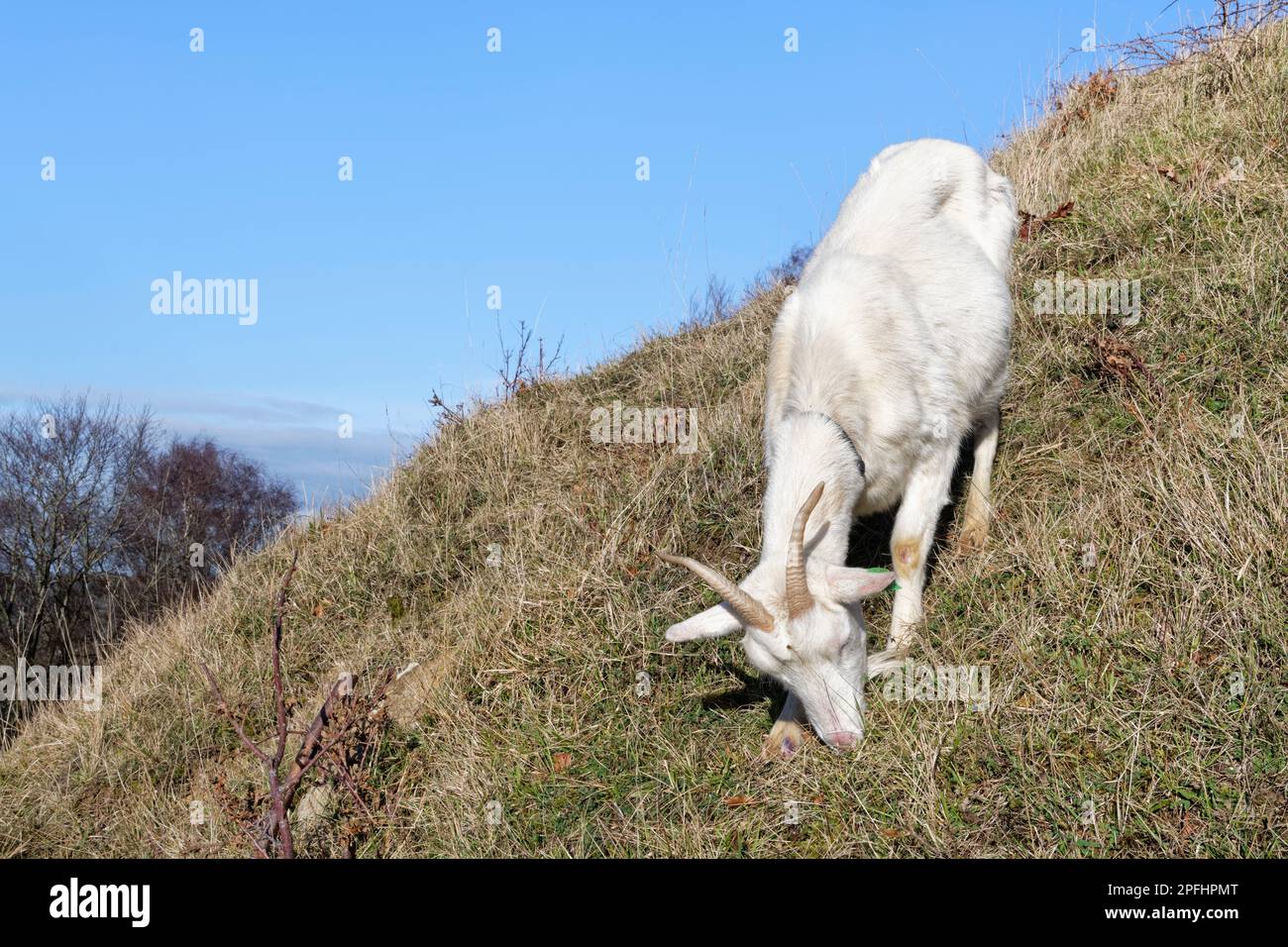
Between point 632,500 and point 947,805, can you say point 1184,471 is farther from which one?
point 632,500

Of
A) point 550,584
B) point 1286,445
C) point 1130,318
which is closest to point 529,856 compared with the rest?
point 550,584

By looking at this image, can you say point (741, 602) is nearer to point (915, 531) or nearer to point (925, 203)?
point (915, 531)

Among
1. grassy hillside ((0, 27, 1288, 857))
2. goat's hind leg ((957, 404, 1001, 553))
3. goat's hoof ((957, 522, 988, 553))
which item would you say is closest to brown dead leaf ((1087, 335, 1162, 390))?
grassy hillside ((0, 27, 1288, 857))

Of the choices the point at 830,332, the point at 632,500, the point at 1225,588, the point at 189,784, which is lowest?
the point at 189,784

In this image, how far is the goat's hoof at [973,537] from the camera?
18.3ft

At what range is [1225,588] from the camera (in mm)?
4344

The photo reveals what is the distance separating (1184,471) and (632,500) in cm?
297

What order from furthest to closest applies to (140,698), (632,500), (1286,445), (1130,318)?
1. (140,698)
2. (1130,318)
3. (632,500)
4. (1286,445)

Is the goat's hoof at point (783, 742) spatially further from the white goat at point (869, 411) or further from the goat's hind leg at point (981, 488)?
the goat's hind leg at point (981, 488)

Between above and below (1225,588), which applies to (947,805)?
below

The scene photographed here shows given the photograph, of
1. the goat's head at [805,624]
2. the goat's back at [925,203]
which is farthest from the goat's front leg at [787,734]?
the goat's back at [925,203]

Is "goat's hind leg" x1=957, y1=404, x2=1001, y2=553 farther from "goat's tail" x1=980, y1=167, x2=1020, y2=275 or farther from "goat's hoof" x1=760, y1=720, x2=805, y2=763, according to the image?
"goat's hoof" x1=760, y1=720, x2=805, y2=763

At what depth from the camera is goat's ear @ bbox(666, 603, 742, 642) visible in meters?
4.17

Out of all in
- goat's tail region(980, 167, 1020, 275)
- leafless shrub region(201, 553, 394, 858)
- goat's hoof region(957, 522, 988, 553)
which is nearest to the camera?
leafless shrub region(201, 553, 394, 858)
